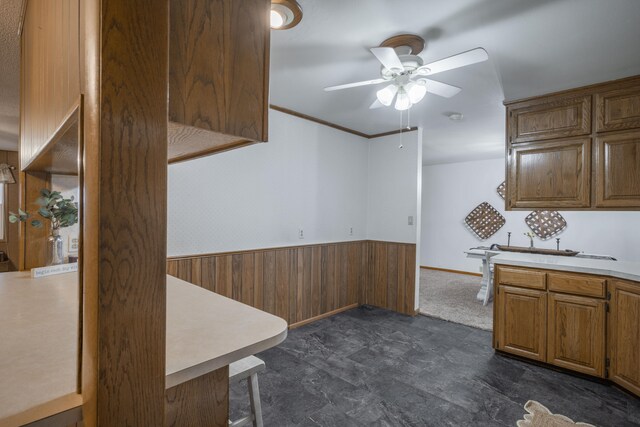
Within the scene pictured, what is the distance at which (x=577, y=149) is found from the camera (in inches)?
105

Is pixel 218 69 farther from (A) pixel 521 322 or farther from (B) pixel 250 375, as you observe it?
(A) pixel 521 322

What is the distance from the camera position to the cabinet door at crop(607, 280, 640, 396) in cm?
218

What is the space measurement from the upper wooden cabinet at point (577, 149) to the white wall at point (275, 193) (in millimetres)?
1923

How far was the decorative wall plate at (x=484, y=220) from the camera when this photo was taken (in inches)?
249

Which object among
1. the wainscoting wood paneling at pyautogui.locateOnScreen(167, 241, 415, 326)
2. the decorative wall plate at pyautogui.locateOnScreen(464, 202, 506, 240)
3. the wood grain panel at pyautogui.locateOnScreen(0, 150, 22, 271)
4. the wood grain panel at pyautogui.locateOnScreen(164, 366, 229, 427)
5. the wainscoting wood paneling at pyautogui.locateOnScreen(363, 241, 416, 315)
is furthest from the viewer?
the decorative wall plate at pyautogui.locateOnScreen(464, 202, 506, 240)

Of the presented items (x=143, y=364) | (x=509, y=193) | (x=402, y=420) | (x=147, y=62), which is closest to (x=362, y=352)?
(x=402, y=420)

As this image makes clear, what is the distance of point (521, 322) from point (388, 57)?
2486 mm

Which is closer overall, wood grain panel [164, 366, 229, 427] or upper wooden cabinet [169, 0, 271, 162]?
upper wooden cabinet [169, 0, 271, 162]

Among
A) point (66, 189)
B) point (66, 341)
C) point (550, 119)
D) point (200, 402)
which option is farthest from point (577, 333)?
point (66, 189)

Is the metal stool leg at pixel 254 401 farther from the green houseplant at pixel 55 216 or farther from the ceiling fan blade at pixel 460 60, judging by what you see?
the ceiling fan blade at pixel 460 60

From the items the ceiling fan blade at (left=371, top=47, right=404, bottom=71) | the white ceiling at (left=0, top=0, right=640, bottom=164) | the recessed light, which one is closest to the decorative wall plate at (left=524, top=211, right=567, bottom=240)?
the white ceiling at (left=0, top=0, right=640, bottom=164)

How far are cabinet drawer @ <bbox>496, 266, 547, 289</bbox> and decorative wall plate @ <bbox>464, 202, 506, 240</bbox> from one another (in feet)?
13.1

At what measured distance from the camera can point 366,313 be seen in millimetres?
4074

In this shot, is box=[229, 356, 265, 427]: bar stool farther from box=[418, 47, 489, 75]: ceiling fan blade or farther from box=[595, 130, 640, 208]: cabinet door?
box=[595, 130, 640, 208]: cabinet door
